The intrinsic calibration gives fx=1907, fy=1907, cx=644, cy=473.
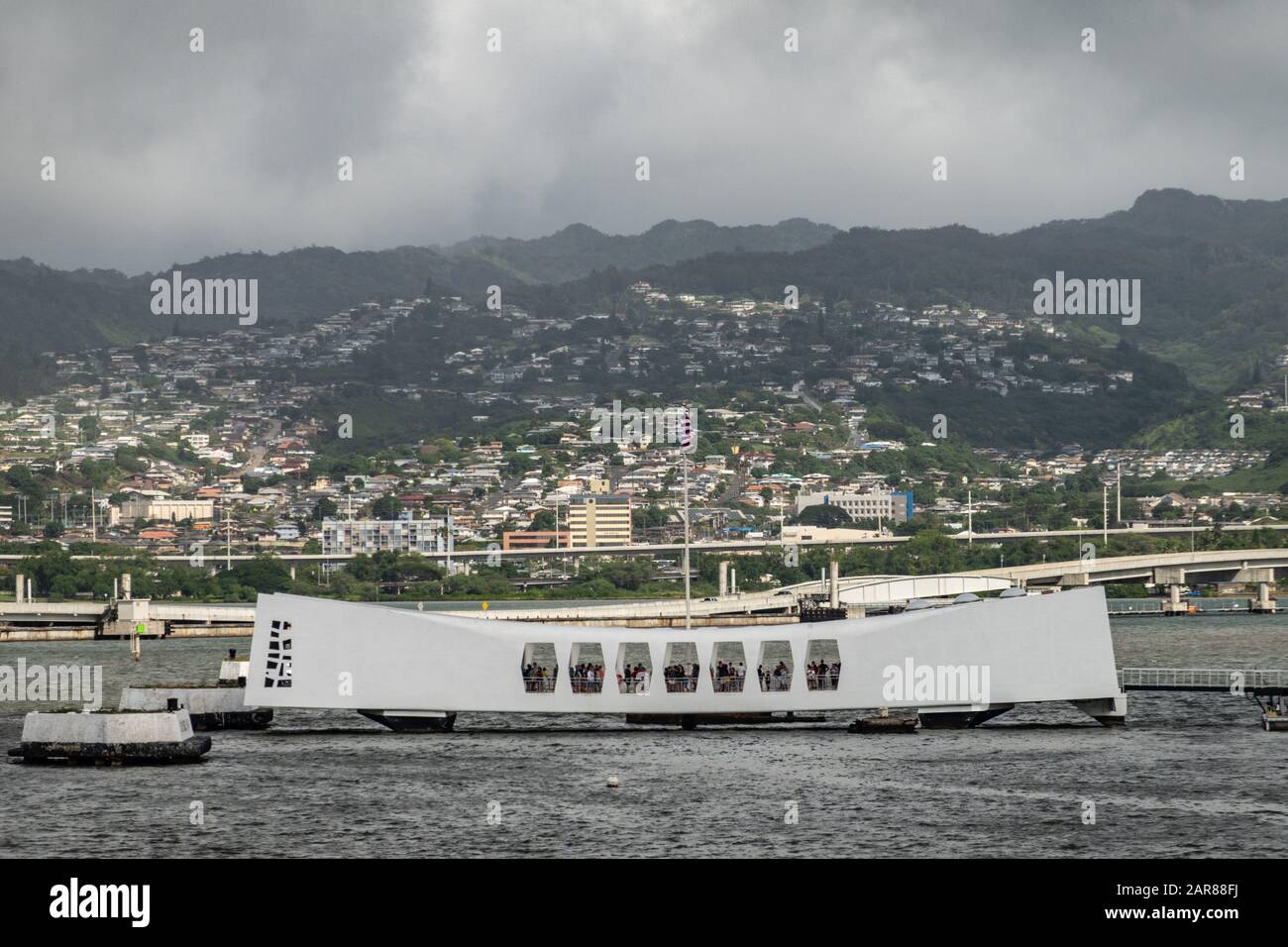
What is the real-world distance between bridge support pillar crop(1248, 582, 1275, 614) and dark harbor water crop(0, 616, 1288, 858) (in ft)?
384

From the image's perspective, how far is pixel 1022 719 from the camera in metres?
70.6

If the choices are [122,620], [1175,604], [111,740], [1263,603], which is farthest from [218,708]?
[1263,603]

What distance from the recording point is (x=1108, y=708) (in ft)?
213

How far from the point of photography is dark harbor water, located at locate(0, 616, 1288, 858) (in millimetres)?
44562

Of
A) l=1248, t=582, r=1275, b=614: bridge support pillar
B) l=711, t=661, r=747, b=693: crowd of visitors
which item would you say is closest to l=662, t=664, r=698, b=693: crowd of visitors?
l=711, t=661, r=747, b=693: crowd of visitors

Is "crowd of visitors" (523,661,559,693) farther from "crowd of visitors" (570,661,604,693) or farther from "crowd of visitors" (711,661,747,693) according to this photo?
"crowd of visitors" (711,661,747,693)

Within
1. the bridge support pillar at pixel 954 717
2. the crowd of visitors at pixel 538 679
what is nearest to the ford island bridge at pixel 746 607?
the bridge support pillar at pixel 954 717

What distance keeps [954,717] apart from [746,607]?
103m

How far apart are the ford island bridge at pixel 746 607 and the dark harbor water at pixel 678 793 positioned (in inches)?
3154

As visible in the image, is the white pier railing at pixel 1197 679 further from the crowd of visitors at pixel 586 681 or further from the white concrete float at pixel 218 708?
the white concrete float at pixel 218 708

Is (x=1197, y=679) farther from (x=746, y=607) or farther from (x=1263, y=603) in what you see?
(x=1263, y=603)
